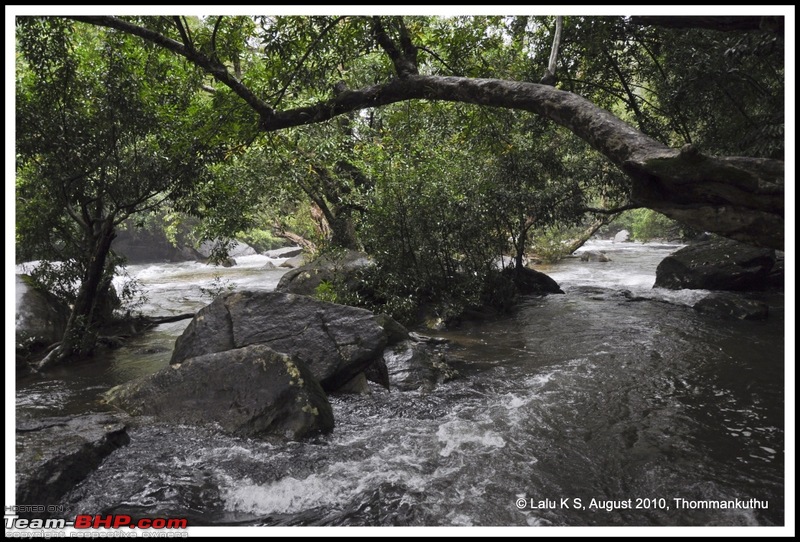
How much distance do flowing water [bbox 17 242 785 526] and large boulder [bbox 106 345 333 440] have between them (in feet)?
0.62

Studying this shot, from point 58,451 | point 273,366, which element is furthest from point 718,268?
point 58,451

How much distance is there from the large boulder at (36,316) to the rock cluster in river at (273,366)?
3.80 metres

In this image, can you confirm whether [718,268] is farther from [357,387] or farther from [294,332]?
[294,332]

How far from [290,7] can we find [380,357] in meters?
4.66

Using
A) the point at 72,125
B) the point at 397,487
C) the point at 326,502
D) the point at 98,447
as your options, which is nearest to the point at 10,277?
the point at 98,447

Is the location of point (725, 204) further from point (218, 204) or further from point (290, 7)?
point (218, 204)

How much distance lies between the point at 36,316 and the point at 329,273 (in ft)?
20.1

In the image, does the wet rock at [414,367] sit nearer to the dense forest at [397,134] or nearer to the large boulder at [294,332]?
the large boulder at [294,332]

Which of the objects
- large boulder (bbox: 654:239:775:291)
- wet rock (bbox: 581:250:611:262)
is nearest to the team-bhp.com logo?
large boulder (bbox: 654:239:775:291)

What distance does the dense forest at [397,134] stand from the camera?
460cm

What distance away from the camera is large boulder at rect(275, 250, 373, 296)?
38.4 feet

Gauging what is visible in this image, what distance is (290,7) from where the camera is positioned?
12.6ft

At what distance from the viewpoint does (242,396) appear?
5004mm

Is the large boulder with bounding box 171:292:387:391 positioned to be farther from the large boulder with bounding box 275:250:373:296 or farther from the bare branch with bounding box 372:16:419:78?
the large boulder with bounding box 275:250:373:296
